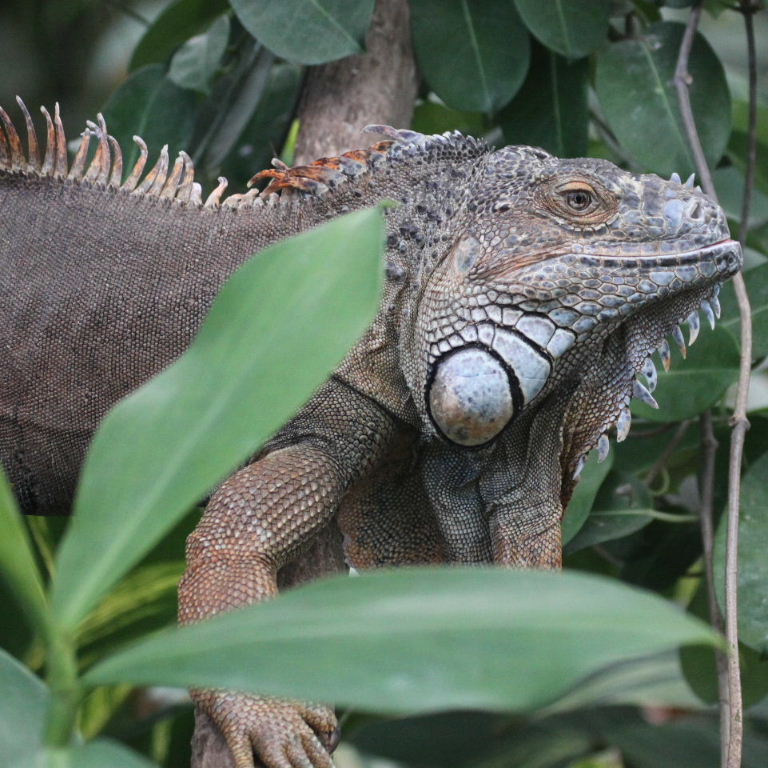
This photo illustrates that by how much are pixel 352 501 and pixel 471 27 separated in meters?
1.54

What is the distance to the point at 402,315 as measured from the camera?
238 centimetres

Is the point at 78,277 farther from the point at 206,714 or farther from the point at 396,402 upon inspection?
the point at 206,714

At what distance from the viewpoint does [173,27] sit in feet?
11.9

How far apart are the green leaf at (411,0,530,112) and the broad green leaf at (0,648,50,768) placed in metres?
2.27

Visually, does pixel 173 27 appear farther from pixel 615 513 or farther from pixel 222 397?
pixel 222 397

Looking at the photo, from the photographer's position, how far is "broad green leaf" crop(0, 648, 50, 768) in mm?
1043

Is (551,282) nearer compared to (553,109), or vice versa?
(551,282)

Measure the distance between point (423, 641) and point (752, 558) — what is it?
1.83m

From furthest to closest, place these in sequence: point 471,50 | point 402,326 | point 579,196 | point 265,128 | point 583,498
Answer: point 265,128 < point 471,50 < point 583,498 < point 402,326 < point 579,196

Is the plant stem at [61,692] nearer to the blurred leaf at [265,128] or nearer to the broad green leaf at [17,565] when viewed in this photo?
the broad green leaf at [17,565]

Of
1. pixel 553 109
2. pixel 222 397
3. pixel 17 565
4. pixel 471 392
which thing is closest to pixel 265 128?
pixel 553 109

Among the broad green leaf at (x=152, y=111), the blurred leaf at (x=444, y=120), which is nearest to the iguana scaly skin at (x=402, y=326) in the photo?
the broad green leaf at (x=152, y=111)

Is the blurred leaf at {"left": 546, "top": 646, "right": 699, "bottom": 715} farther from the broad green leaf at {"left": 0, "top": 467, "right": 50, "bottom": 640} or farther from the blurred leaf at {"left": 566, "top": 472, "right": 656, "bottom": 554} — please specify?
the broad green leaf at {"left": 0, "top": 467, "right": 50, "bottom": 640}

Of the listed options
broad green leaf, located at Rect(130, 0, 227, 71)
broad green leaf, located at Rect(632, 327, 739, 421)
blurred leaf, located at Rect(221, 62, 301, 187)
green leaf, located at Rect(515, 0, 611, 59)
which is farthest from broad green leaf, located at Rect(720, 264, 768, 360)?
broad green leaf, located at Rect(130, 0, 227, 71)
